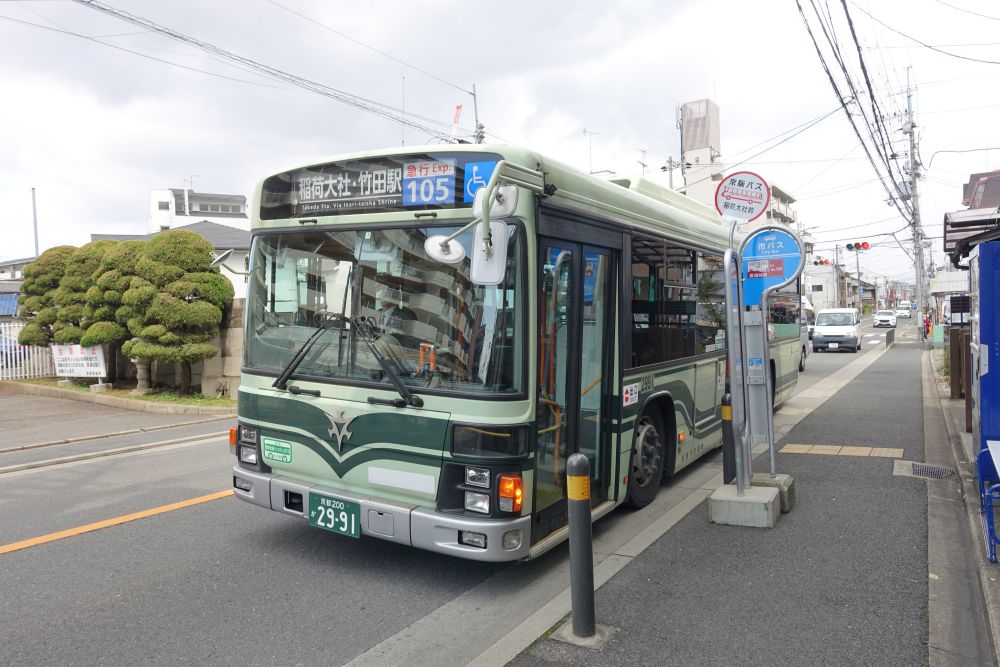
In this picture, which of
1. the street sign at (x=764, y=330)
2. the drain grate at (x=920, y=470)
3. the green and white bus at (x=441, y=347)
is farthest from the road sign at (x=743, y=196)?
the drain grate at (x=920, y=470)

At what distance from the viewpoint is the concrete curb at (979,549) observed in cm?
370

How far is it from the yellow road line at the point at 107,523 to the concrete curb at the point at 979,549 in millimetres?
6025

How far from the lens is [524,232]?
158 inches

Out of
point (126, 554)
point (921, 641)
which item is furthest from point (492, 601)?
point (126, 554)

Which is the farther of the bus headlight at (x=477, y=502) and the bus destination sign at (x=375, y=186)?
the bus destination sign at (x=375, y=186)

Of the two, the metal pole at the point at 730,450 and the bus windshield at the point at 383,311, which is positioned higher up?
the bus windshield at the point at 383,311

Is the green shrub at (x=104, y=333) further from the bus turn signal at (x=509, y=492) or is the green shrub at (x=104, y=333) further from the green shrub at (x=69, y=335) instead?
the bus turn signal at (x=509, y=492)

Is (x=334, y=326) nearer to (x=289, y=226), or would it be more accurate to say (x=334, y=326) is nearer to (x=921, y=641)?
(x=289, y=226)

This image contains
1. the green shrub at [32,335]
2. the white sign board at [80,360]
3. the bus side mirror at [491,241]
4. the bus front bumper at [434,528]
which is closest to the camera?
the bus side mirror at [491,241]

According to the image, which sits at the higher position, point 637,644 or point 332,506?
point 332,506

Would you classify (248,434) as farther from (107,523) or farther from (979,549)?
(979,549)

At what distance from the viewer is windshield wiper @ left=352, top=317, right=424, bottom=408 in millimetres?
4031

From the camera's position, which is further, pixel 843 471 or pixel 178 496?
pixel 843 471

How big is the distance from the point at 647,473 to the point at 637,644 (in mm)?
2475
